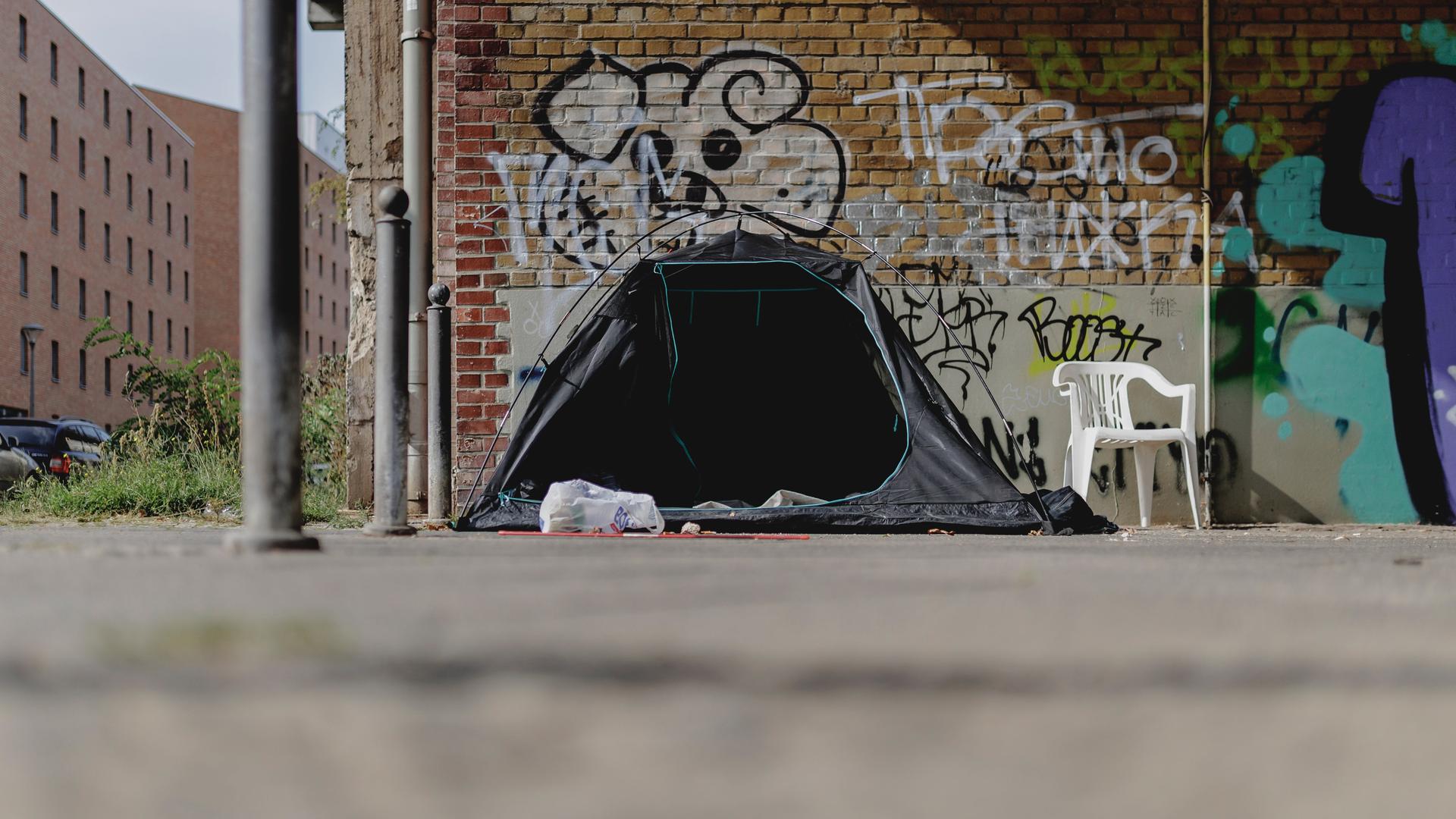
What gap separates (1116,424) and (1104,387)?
0.66ft

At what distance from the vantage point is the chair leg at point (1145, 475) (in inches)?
243

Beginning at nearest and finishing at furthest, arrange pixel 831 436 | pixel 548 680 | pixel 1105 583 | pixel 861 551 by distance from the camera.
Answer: pixel 548 680, pixel 1105 583, pixel 861 551, pixel 831 436

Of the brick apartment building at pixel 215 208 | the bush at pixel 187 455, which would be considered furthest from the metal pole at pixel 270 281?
the brick apartment building at pixel 215 208

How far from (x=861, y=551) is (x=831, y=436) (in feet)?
8.82

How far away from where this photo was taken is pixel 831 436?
6238 mm

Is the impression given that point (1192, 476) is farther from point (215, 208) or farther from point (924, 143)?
point (215, 208)

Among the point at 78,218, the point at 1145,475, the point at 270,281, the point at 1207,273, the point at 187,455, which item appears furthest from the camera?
the point at 78,218

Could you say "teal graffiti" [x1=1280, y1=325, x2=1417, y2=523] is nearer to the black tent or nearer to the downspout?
the downspout

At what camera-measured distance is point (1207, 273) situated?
21.1 feet

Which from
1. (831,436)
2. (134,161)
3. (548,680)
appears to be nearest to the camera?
(548,680)

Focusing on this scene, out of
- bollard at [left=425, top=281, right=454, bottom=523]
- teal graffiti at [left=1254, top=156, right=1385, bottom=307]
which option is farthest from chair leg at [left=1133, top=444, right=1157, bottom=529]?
bollard at [left=425, top=281, right=454, bottom=523]

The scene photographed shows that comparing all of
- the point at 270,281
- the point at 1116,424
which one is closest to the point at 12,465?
the point at 1116,424

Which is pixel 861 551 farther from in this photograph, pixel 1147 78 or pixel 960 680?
pixel 1147 78

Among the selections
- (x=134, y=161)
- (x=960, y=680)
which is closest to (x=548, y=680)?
(x=960, y=680)
